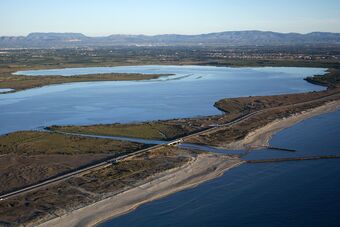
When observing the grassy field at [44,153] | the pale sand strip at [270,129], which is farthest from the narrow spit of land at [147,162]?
the grassy field at [44,153]

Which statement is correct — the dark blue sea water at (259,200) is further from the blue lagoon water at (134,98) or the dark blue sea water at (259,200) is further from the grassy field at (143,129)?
the blue lagoon water at (134,98)

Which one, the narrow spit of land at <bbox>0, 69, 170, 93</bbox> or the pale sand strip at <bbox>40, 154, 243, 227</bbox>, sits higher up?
the narrow spit of land at <bbox>0, 69, 170, 93</bbox>

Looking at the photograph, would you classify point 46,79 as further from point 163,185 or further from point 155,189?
point 155,189

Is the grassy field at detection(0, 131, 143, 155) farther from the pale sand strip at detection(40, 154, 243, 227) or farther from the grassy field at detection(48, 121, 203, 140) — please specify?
the pale sand strip at detection(40, 154, 243, 227)

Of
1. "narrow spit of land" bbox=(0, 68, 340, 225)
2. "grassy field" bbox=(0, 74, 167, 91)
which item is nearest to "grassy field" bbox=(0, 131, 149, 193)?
"narrow spit of land" bbox=(0, 68, 340, 225)

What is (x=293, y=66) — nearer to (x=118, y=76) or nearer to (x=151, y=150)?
(x=118, y=76)

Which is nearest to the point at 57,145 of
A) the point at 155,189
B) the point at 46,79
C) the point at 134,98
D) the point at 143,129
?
the point at 143,129
